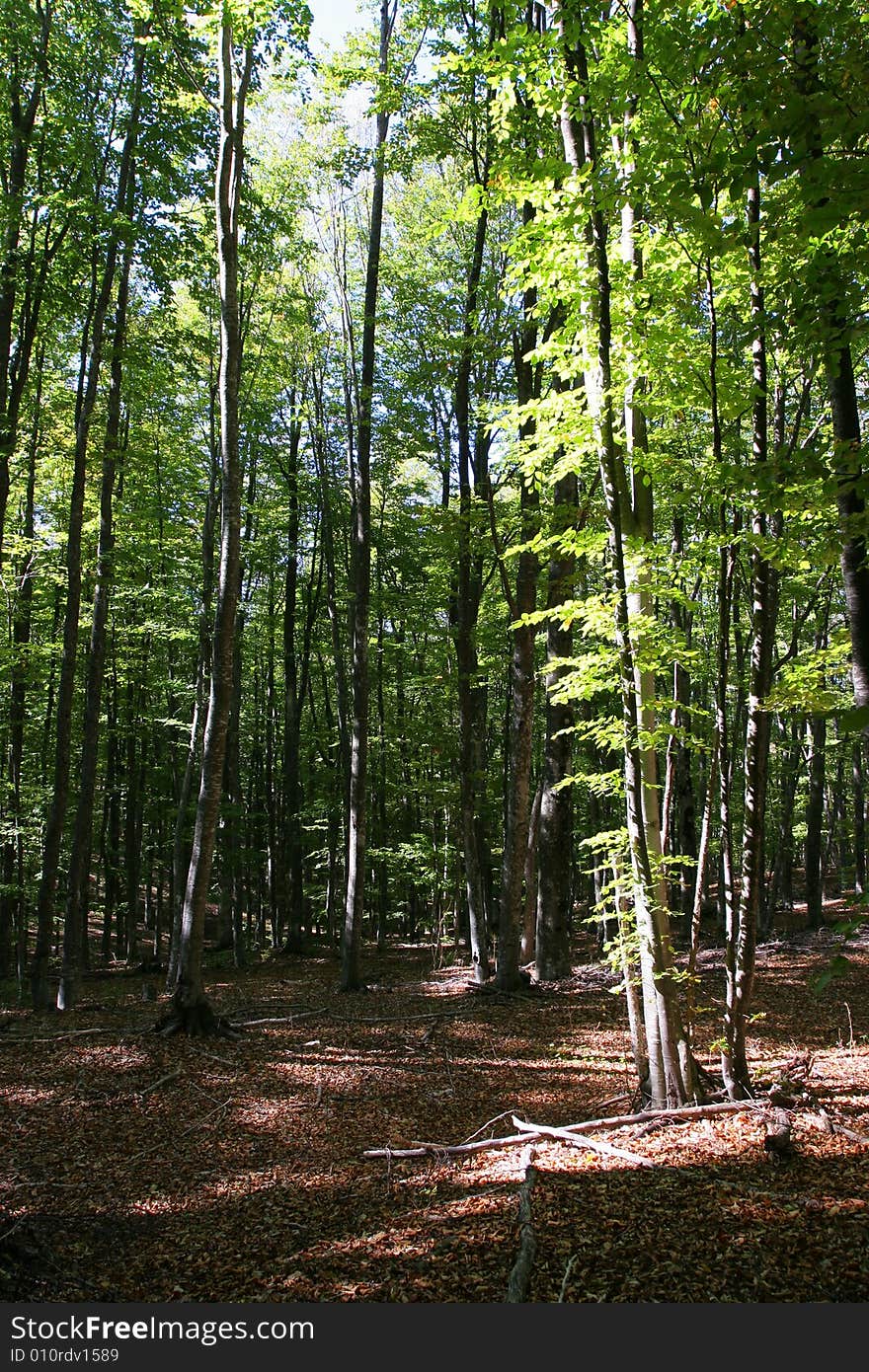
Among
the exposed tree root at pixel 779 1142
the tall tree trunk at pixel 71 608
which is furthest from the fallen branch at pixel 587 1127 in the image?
the tall tree trunk at pixel 71 608

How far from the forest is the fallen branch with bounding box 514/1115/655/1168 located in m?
0.05

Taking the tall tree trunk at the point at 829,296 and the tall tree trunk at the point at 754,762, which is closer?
the tall tree trunk at the point at 829,296

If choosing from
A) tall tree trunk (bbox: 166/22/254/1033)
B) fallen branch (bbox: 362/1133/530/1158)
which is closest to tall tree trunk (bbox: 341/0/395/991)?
tall tree trunk (bbox: 166/22/254/1033)

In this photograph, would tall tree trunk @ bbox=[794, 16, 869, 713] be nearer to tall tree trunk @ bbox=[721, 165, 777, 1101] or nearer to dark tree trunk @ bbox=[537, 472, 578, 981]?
tall tree trunk @ bbox=[721, 165, 777, 1101]

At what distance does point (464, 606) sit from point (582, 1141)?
29.1ft

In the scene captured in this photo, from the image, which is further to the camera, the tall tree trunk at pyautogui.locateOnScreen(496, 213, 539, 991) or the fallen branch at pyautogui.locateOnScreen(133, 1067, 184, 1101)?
the tall tree trunk at pyautogui.locateOnScreen(496, 213, 539, 991)

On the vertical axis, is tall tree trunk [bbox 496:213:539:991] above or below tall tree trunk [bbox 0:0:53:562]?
below

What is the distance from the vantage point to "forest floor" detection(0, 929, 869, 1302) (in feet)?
11.3

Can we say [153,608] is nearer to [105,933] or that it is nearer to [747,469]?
[105,933]

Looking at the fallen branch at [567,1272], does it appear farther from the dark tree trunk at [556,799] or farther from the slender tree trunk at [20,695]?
the slender tree trunk at [20,695]

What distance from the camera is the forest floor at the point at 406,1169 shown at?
11.3 feet

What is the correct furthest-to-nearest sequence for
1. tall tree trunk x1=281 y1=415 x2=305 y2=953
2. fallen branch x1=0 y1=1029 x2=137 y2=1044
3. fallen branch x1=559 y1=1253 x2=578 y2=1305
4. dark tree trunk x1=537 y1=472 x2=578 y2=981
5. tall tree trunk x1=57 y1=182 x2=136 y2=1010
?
tall tree trunk x1=281 y1=415 x2=305 y2=953 → dark tree trunk x1=537 y1=472 x2=578 y2=981 → tall tree trunk x1=57 y1=182 x2=136 y2=1010 → fallen branch x1=0 y1=1029 x2=137 y2=1044 → fallen branch x1=559 y1=1253 x2=578 y2=1305

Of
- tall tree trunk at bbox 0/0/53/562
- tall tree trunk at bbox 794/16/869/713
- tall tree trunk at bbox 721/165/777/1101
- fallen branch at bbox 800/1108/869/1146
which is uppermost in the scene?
tall tree trunk at bbox 0/0/53/562

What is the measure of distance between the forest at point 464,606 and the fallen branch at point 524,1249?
0.08ft
